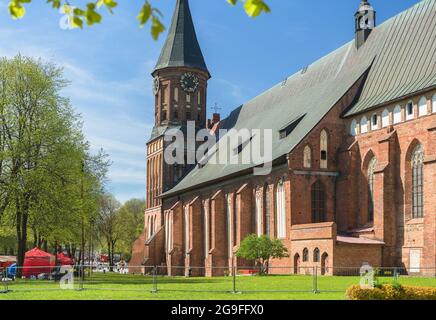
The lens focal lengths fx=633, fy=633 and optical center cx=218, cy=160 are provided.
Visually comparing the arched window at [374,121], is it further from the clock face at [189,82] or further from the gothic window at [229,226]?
the clock face at [189,82]

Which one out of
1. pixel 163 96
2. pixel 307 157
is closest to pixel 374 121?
pixel 307 157

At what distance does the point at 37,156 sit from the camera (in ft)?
121

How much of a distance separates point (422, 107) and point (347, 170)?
7635 millimetres

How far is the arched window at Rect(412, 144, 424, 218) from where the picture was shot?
3506cm

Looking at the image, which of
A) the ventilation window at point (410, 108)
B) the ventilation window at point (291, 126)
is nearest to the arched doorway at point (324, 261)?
the ventilation window at point (410, 108)

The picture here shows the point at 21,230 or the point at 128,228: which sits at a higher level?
the point at 21,230

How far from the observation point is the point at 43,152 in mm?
37344

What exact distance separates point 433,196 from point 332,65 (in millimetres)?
18808

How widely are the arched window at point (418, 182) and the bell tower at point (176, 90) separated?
36.2 metres

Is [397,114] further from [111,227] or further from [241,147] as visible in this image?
[111,227]

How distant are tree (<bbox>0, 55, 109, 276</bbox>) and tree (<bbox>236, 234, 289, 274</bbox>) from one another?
Result: 1012 cm

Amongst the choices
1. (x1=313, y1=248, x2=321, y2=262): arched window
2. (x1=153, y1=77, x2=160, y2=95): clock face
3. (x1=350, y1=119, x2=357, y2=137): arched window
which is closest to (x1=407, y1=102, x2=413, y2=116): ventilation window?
(x1=350, y1=119, x2=357, y2=137): arched window

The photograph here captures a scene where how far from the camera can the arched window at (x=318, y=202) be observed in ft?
137
